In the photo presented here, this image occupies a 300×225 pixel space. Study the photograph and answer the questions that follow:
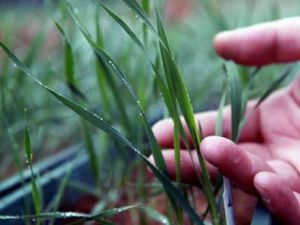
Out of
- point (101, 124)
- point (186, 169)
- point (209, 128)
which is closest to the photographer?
point (101, 124)

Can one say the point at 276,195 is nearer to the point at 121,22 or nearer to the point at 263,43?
the point at 121,22

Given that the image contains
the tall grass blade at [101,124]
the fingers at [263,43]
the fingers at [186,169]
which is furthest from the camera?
the fingers at [263,43]

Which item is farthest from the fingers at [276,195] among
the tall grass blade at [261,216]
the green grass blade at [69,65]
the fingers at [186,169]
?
the green grass blade at [69,65]

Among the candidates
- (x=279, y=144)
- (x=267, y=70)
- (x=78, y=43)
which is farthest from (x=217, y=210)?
(x=78, y=43)

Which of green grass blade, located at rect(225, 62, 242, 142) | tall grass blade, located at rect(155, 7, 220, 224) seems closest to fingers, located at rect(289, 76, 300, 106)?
green grass blade, located at rect(225, 62, 242, 142)

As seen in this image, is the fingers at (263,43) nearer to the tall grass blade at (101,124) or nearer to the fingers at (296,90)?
the fingers at (296,90)

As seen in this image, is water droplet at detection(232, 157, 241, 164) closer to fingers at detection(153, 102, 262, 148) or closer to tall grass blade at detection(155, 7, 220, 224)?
tall grass blade at detection(155, 7, 220, 224)

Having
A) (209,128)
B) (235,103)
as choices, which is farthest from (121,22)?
(209,128)

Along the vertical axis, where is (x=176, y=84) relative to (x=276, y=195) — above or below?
above
